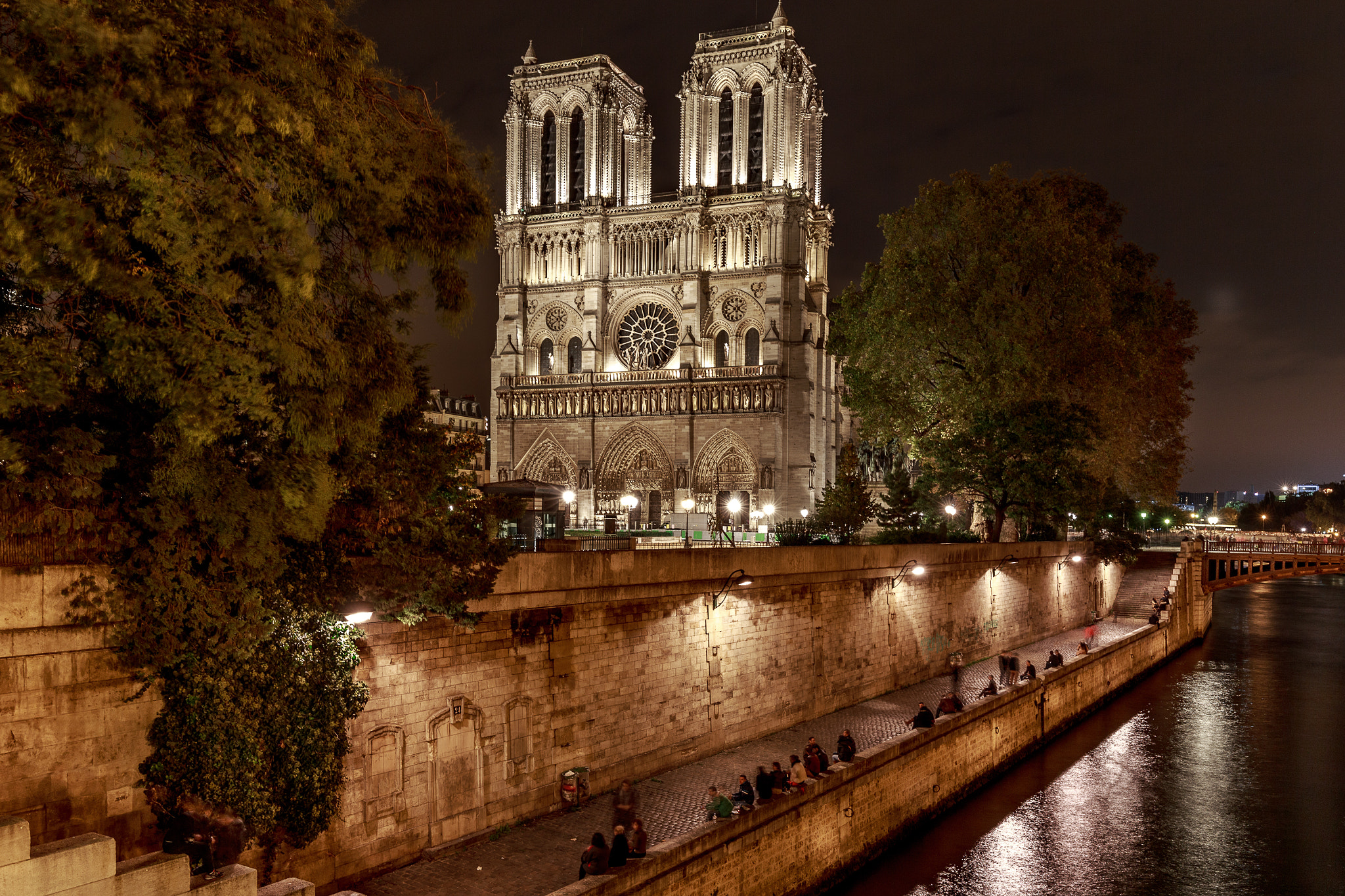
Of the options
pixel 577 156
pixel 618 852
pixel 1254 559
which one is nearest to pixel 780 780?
pixel 618 852

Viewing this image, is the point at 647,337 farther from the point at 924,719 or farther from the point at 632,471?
the point at 924,719

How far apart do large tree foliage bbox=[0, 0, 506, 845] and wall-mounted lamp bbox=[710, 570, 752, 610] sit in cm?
614

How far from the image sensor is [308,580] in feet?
28.2

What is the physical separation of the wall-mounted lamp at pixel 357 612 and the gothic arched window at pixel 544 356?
41412 millimetres

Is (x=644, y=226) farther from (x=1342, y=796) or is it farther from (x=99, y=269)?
(x=99, y=269)

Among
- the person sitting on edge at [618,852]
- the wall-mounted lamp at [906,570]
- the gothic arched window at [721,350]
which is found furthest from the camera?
the gothic arched window at [721,350]

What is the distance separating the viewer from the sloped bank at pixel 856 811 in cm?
967

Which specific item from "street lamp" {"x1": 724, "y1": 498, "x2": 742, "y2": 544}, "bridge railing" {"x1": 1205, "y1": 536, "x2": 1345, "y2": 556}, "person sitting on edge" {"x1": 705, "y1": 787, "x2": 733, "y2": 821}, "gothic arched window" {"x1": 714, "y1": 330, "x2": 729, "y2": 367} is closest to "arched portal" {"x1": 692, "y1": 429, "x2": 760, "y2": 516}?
"street lamp" {"x1": 724, "y1": 498, "x2": 742, "y2": 544}

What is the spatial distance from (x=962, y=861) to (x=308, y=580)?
1027cm

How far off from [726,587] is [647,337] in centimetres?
3500

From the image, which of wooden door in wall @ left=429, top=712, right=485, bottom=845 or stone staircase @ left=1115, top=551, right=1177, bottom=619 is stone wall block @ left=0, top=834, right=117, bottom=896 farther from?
stone staircase @ left=1115, top=551, right=1177, bottom=619

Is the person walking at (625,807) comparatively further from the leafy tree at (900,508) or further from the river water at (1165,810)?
the leafy tree at (900,508)

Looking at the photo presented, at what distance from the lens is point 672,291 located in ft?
156

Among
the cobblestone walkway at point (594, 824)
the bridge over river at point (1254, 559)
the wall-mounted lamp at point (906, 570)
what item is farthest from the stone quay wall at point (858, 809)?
the bridge over river at point (1254, 559)
